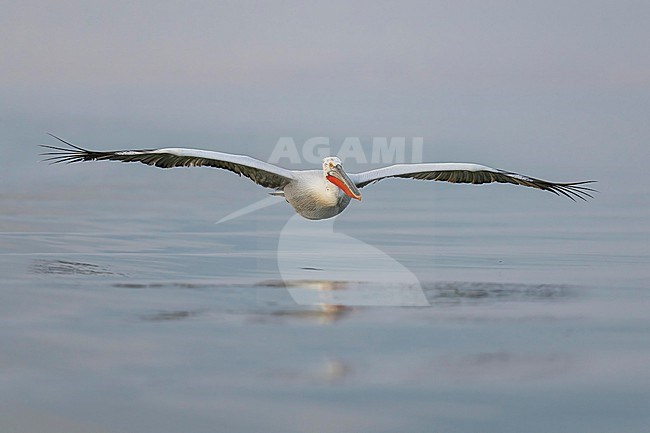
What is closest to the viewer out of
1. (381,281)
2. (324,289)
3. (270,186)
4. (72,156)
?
(72,156)

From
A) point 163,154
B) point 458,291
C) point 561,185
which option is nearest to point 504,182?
point 561,185

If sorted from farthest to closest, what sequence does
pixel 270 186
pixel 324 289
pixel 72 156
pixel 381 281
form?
pixel 381 281, pixel 324 289, pixel 270 186, pixel 72 156

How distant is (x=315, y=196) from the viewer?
2347cm

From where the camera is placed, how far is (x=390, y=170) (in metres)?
24.4

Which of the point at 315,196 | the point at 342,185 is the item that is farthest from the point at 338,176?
the point at 315,196

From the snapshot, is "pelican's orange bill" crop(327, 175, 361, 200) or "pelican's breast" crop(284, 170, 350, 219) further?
"pelican's breast" crop(284, 170, 350, 219)

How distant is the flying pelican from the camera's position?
22.6 m

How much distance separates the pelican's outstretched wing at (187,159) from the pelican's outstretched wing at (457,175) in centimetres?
167

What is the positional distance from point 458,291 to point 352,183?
6.02 meters

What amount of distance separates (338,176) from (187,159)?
276 centimetres

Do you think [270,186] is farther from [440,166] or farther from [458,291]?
[458,291]

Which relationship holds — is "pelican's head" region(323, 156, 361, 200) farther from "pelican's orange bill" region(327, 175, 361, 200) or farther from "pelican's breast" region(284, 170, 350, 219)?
"pelican's breast" region(284, 170, 350, 219)

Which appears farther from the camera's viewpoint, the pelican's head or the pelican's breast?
the pelican's breast

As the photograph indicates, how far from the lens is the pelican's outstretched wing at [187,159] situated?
22375 mm
